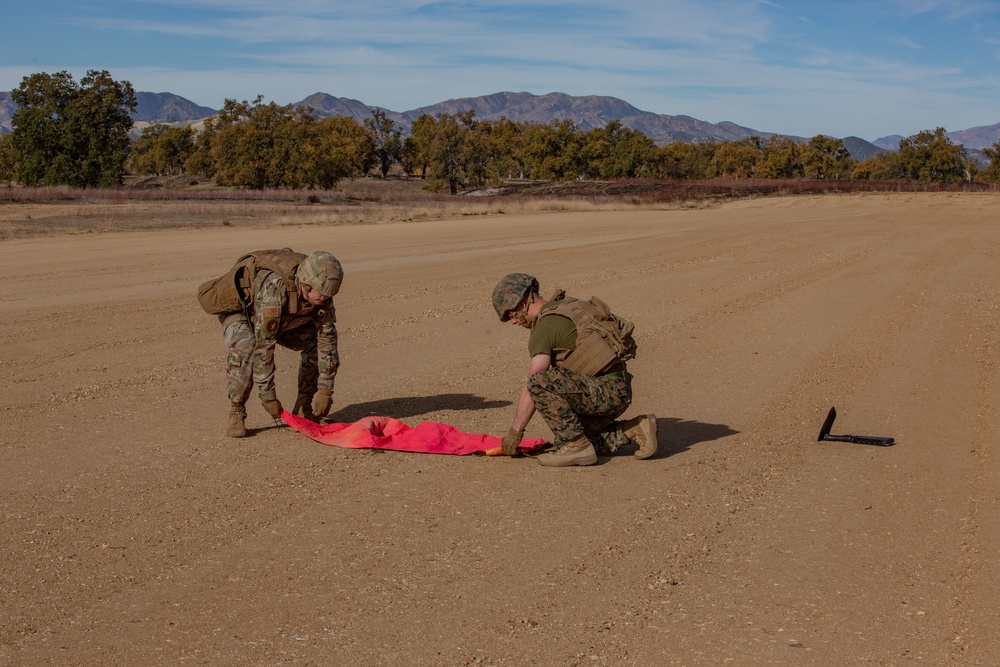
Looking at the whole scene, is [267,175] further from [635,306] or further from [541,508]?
[541,508]

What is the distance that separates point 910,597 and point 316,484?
3536 mm

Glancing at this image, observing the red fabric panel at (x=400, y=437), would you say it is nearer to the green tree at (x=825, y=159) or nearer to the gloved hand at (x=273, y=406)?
the gloved hand at (x=273, y=406)

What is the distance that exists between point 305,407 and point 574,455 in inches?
87.3

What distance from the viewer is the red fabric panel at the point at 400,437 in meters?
Result: 7.42

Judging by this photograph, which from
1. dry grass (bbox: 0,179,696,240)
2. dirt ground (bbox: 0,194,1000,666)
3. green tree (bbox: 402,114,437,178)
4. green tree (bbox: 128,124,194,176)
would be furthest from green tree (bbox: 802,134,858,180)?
dirt ground (bbox: 0,194,1000,666)

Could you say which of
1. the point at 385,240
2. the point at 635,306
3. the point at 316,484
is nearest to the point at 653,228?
the point at 385,240

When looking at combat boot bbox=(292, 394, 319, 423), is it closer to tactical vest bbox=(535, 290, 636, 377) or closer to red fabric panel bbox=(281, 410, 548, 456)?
red fabric panel bbox=(281, 410, 548, 456)

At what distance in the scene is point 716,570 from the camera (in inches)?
209

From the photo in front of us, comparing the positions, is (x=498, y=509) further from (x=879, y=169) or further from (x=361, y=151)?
(x=879, y=169)

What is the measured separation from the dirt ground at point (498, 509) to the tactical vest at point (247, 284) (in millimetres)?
1014

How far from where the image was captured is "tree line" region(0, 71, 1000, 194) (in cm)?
7412

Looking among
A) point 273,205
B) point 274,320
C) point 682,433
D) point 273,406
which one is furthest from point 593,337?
point 273,205

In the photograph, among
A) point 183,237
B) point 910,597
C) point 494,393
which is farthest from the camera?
point 183,237

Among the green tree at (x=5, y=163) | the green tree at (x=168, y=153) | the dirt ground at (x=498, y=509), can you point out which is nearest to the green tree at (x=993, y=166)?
the green tree at (x=168, y=153)
